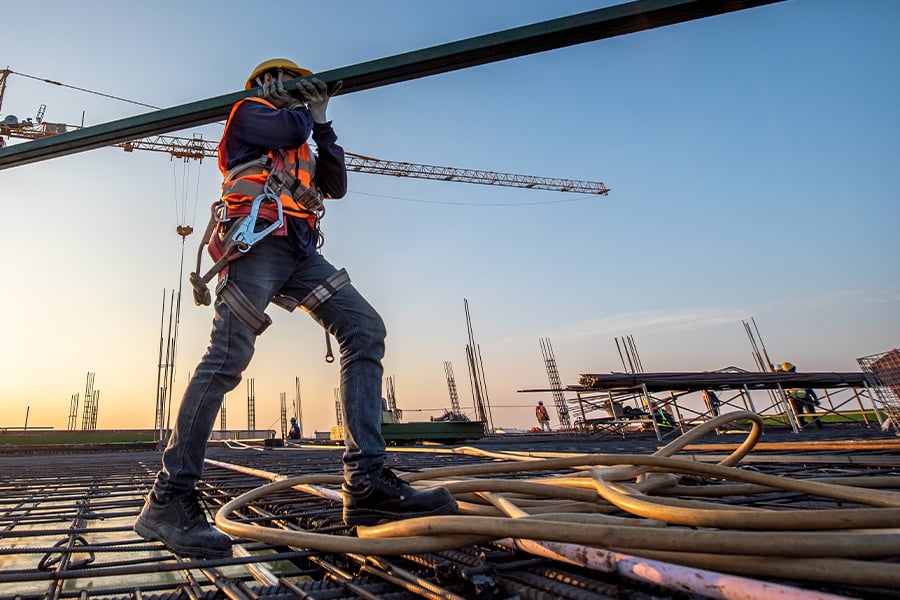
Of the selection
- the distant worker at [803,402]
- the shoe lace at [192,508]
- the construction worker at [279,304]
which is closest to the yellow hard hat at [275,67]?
the construction worker at [279,304]

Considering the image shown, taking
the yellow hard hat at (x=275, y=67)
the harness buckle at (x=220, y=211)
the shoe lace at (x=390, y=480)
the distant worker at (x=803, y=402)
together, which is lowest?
the distant worker at (x=803, y=402)

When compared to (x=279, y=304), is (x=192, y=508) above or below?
below

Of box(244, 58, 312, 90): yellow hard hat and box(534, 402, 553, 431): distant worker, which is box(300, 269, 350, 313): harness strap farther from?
box(534, 402, 553, 431): distant worker

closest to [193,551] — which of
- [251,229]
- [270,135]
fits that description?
[251,229]

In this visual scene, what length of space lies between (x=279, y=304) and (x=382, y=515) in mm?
795

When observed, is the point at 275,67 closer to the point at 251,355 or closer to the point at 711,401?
the point at 251,355

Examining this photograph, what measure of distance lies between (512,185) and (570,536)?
119 feet

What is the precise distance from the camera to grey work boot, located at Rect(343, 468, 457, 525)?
127 cm

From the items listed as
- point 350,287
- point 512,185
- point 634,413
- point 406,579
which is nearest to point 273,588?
point 406,579

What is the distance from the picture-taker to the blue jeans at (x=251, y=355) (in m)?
1.36

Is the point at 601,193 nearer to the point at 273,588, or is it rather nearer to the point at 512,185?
the point at 512,185

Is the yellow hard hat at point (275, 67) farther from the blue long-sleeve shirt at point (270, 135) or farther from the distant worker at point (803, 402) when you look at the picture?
the distant worker at point (803, 402)

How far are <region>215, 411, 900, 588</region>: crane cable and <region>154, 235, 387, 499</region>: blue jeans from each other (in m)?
Answer: 0.21

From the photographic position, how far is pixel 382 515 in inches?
50.3
